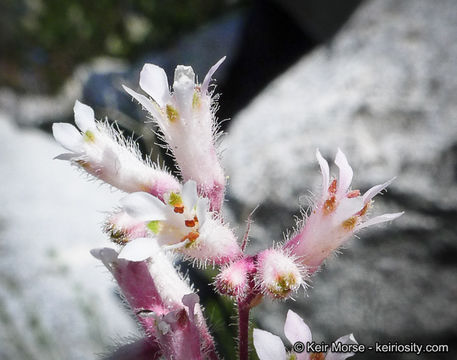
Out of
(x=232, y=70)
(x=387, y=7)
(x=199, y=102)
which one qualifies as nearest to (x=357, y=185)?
(x=387, y=7)

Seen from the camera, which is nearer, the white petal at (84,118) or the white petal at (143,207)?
the white petal at (143,207)

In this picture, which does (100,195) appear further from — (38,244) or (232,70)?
(232,70)

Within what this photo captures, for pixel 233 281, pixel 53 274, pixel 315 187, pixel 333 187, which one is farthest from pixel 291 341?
pixel 53 274

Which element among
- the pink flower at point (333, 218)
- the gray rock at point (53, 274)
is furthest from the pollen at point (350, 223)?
the gray rock at point (53, 274)

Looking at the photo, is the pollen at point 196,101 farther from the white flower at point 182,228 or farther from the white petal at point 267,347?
the white petal at point 267,347

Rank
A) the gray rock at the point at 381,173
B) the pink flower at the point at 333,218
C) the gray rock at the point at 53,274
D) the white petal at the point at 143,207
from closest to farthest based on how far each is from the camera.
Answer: the white petal at the point at 143,207 < the pink flower at the point at 333,218 < the gray rock at the point at 381,173 < the gray rock at the point at 53,274

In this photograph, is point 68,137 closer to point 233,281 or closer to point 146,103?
point 146,103
